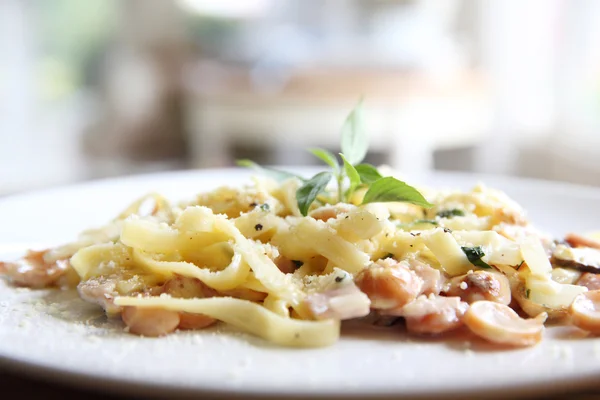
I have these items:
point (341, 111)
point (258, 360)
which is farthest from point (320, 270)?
point (341, 111)

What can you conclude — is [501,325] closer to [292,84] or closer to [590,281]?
[590,281]

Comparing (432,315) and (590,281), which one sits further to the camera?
(590,281)

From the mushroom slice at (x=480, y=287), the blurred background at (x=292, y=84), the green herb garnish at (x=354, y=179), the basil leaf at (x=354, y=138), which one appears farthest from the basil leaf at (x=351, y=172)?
the blurred background at (x=292, y=84)

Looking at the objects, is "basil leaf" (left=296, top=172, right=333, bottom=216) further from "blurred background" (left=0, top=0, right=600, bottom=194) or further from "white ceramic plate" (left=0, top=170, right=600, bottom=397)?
"blurred background" (left=0, top=0, right=600, bottom=194)

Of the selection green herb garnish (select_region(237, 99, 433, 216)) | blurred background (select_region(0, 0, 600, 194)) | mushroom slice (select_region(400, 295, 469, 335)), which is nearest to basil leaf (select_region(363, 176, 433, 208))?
green herb garnish (select_region(237, 99, 433, 216))

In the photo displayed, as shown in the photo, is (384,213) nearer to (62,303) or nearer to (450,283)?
(450,283)
